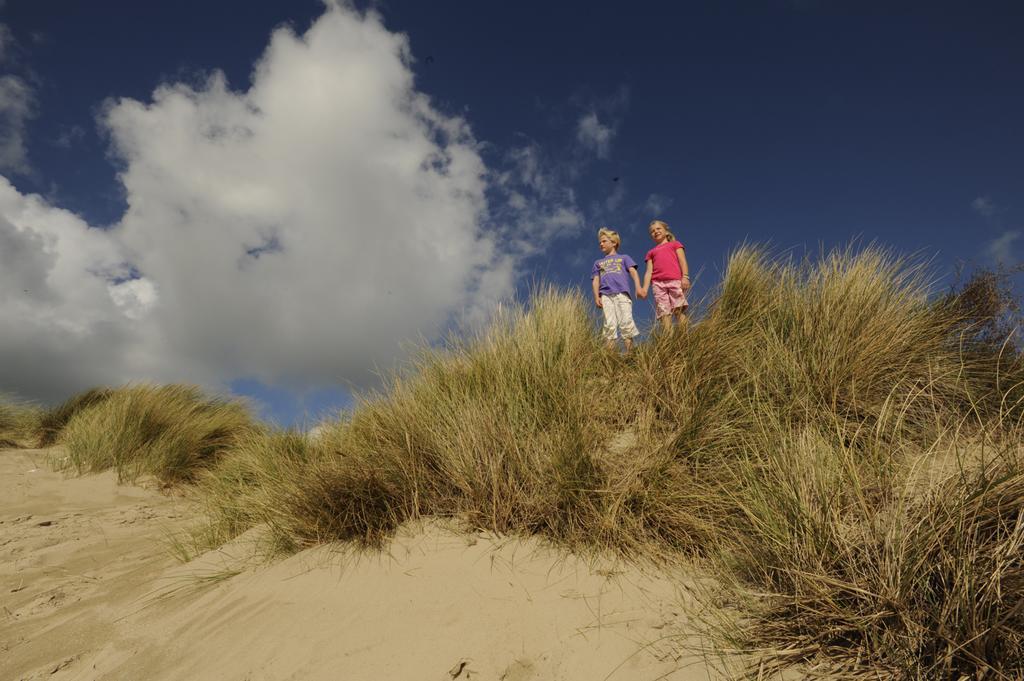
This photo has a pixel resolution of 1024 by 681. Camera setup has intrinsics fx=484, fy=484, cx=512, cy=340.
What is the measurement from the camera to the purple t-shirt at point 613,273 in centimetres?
602

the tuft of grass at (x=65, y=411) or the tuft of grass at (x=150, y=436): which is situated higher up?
the tuft of grass at (x=65, y=411)

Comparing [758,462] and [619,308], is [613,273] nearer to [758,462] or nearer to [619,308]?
[619,308]

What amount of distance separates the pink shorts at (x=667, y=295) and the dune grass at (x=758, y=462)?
76cm

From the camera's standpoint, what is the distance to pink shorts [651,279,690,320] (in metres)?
5.74

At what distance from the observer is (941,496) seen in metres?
1.78

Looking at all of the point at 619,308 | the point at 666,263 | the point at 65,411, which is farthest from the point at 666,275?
the point at 65,411

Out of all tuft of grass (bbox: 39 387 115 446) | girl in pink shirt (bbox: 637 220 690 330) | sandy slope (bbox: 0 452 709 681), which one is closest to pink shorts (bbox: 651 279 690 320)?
girl in pink shirt (bbox: 637 220 690 330)

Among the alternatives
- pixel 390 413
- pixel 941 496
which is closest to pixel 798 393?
pixel 941 496

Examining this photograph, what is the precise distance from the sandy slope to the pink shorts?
12.7ft

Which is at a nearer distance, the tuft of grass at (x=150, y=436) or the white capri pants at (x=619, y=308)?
the white capri pants at (x=619, y=308)

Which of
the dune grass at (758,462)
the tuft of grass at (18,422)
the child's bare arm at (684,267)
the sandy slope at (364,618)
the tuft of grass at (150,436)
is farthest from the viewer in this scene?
the tuft of grass at (18,422)

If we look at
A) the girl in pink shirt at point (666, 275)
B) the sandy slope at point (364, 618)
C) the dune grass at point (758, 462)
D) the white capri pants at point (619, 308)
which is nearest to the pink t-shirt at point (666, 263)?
the girl in pink shirt at point (666, 275)

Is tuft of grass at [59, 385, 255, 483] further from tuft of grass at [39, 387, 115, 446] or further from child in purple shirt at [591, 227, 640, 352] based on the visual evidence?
child in purple shirt at [591, 227, 640, 352]

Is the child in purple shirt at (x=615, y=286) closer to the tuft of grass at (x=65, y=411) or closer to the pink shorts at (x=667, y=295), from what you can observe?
the pink shorts at (x=667, y=295)
